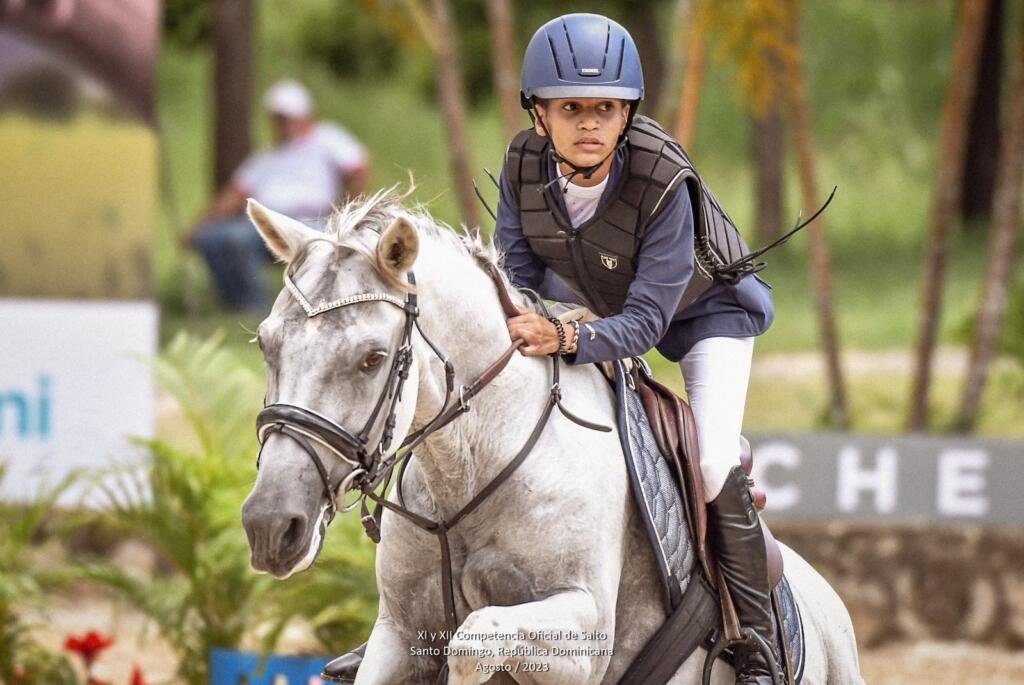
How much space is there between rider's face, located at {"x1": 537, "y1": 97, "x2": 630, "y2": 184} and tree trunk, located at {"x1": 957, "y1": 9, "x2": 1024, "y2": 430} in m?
6.86

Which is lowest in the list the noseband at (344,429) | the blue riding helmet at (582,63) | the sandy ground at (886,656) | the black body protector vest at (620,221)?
the sandy ground at (886,656)

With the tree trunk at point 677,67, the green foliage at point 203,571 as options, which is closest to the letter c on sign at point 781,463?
the tree trunk at point 677,67

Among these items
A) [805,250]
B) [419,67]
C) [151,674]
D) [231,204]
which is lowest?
[151,674]

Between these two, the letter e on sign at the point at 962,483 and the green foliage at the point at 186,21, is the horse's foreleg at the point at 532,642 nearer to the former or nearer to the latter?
the letter e on sign at the point at 962,483

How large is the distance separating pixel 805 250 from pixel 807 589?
809cm

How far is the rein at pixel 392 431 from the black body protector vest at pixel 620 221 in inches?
7.8

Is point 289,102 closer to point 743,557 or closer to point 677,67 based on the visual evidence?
point 677,67

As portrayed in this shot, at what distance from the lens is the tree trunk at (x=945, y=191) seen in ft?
33.1

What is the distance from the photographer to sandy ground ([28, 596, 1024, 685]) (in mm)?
8750

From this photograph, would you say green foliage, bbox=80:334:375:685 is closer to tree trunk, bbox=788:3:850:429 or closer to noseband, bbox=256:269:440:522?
noseband, bbox=256:269:440:522

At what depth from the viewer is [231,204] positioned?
11477 mm

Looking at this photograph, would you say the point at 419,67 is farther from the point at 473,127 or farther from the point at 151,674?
the point at 151,674

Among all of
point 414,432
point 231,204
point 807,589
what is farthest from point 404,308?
point 231,204

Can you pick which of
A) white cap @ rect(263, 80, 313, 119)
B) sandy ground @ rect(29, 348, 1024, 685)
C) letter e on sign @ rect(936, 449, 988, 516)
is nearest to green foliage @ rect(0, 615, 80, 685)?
sandy ground @ rect(29, 348, 1024, 685)
